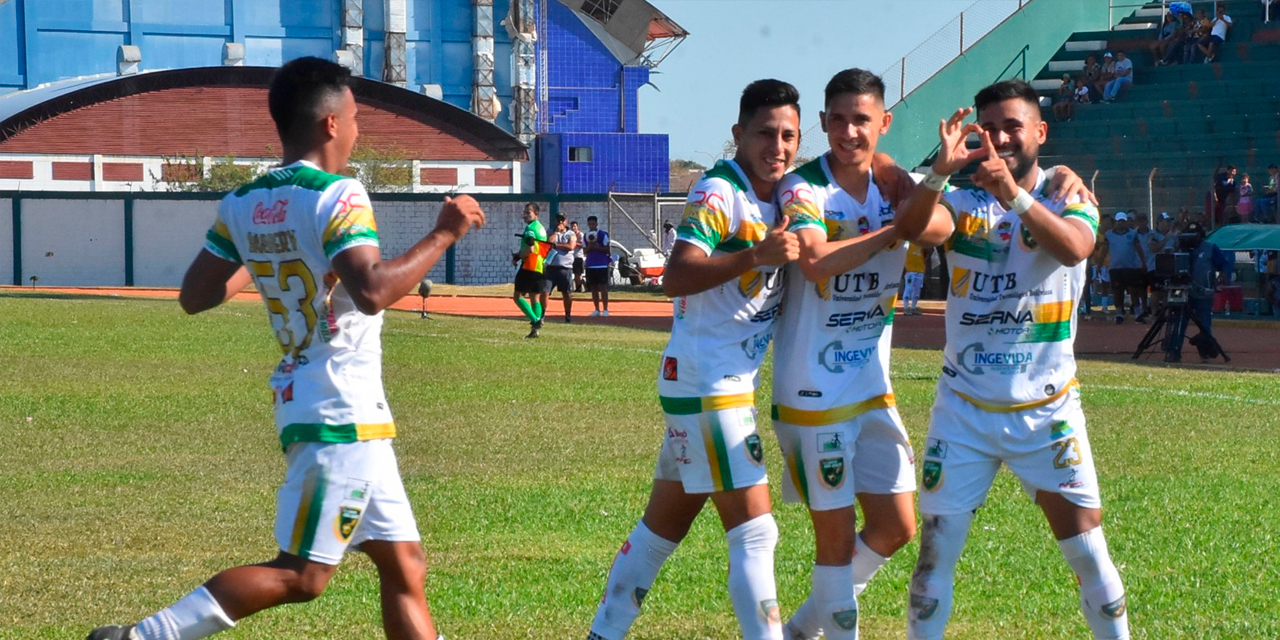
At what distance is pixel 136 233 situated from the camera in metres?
43.3

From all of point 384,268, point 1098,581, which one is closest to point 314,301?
point 384,268

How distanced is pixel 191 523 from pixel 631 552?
401 centimetres

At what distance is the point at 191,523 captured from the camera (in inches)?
345

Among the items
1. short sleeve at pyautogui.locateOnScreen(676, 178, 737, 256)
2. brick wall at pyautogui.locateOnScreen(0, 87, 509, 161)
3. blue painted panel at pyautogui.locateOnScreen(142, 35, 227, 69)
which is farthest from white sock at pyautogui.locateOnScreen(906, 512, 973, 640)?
blue painted panel at pyautogui.locateOnScreen(142, 35, 227, 69)

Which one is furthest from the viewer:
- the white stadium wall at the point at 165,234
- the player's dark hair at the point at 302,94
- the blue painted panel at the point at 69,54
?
the blue painted panel at the point at 69,54

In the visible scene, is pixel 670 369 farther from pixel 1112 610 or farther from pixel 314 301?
Answer: pixel 1112 610

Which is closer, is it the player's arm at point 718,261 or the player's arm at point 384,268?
the player's arm at point 384,268

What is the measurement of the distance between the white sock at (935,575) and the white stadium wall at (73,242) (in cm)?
4107

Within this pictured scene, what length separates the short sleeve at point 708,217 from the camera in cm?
520

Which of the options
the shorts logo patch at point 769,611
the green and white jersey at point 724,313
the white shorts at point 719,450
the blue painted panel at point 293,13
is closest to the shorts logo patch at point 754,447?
the white shorts at point 719,450

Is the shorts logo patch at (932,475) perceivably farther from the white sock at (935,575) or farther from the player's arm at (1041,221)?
the player's arm at (1041,221)

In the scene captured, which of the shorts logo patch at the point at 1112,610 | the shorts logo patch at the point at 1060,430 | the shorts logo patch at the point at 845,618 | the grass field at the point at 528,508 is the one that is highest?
the shorts logo patch at the point at 1060,430

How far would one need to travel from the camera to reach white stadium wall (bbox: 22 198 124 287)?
43.0 metres

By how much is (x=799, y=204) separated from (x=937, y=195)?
0.47 m
